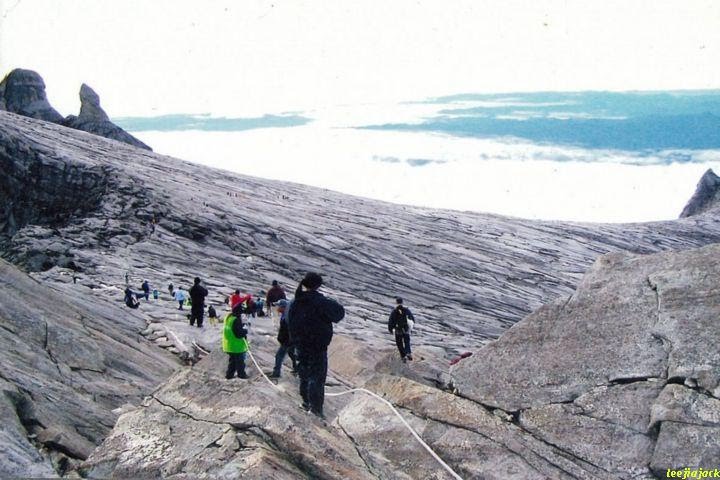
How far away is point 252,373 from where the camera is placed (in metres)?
15.6

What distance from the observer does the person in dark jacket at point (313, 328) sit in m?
11.5

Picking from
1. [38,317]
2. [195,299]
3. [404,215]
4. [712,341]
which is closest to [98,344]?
[38,317]

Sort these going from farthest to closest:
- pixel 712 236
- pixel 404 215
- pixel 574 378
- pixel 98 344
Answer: pixel 712 236 < pixel 404 215 < pixel 98 344 < pixel 574 378

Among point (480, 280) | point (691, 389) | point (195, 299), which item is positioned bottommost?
point (480, 280)

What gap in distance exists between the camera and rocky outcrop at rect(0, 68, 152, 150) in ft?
236

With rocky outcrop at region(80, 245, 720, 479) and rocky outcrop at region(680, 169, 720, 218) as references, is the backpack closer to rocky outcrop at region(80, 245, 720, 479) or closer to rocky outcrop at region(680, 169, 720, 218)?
rocky outcrop at region(80, 245, 720, 479)

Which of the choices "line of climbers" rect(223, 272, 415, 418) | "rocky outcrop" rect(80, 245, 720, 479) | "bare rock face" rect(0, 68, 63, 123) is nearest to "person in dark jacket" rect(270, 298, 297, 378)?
"line of climbers" rect(223, 272, 415, 418)

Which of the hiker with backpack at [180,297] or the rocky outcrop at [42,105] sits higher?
the rocky outcrop at [42,105]

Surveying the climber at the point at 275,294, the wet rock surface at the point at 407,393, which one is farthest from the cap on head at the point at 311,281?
the climber at the point at 275,294

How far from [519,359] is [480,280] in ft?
106

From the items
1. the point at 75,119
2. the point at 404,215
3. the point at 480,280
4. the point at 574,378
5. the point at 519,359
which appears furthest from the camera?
the point at 75,119

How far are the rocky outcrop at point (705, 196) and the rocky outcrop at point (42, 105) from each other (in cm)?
5805

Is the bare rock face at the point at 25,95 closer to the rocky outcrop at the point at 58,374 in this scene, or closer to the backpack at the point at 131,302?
the backpack at the point at 131,302

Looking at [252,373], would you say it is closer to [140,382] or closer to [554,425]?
[140,382]
